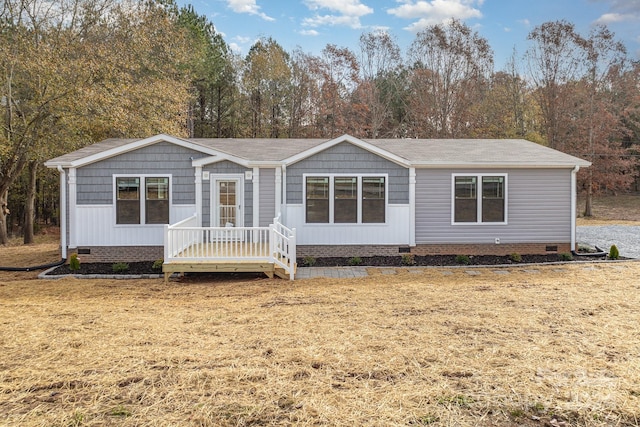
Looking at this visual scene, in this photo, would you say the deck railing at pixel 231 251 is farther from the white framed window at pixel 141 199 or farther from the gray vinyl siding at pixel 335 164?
the gray vinyl siding at pixel 335 164

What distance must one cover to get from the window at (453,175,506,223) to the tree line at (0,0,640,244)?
38.6 ft

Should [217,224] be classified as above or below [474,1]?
below

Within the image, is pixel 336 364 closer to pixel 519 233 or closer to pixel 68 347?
pixel 68 347

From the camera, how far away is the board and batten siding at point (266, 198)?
10.9m

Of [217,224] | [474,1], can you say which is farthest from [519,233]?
[474,1]

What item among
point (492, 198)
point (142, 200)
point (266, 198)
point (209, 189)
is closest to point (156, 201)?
point (142, 200)

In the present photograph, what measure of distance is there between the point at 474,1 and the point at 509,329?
20.6 m

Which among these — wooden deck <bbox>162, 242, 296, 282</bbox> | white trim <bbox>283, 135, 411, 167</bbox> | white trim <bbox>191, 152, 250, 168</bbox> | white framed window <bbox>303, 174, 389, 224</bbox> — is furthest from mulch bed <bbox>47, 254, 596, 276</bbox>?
white trim <bbox>191, 152, 250, 168</bbox>

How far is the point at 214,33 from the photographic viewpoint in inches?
1044

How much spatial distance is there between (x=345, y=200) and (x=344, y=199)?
0.04 metres

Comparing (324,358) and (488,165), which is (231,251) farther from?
(488,165)

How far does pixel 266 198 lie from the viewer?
430 inches

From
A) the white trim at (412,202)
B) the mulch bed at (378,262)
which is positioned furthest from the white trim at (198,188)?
the white trim at (412,202)

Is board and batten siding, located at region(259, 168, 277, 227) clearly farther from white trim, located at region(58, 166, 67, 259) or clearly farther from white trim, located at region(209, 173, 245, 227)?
white trim, located at region(58, 166, 67, 259)
